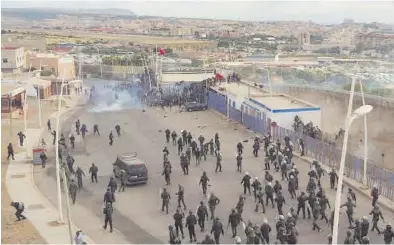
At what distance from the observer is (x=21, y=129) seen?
1547 inches

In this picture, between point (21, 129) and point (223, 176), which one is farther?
point (21, 129)

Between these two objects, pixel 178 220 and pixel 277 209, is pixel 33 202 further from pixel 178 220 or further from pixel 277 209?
pixel 277 209

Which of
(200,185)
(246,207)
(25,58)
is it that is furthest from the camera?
(25,58)

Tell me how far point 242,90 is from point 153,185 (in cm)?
2216

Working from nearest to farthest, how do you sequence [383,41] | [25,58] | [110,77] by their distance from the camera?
[25,58]
[110,77]
[383,41]

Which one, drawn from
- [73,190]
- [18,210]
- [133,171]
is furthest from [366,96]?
[18,210]

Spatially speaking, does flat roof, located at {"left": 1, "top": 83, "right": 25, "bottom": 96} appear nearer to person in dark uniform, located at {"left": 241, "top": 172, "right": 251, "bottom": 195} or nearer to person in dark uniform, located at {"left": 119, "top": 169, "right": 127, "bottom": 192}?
person in dark uniform, located at {"left": 119, "top": 169, "right": 127, "bottom": 192}

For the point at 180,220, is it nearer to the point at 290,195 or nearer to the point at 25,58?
the point at 290,195

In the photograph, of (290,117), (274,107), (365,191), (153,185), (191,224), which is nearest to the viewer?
(191,224)

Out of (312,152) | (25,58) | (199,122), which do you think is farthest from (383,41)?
(312,152)

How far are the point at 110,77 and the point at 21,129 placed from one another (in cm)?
6203

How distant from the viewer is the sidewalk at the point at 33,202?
1836 cm

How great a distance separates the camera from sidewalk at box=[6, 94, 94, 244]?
18.4 meters

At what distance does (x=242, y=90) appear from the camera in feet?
150
